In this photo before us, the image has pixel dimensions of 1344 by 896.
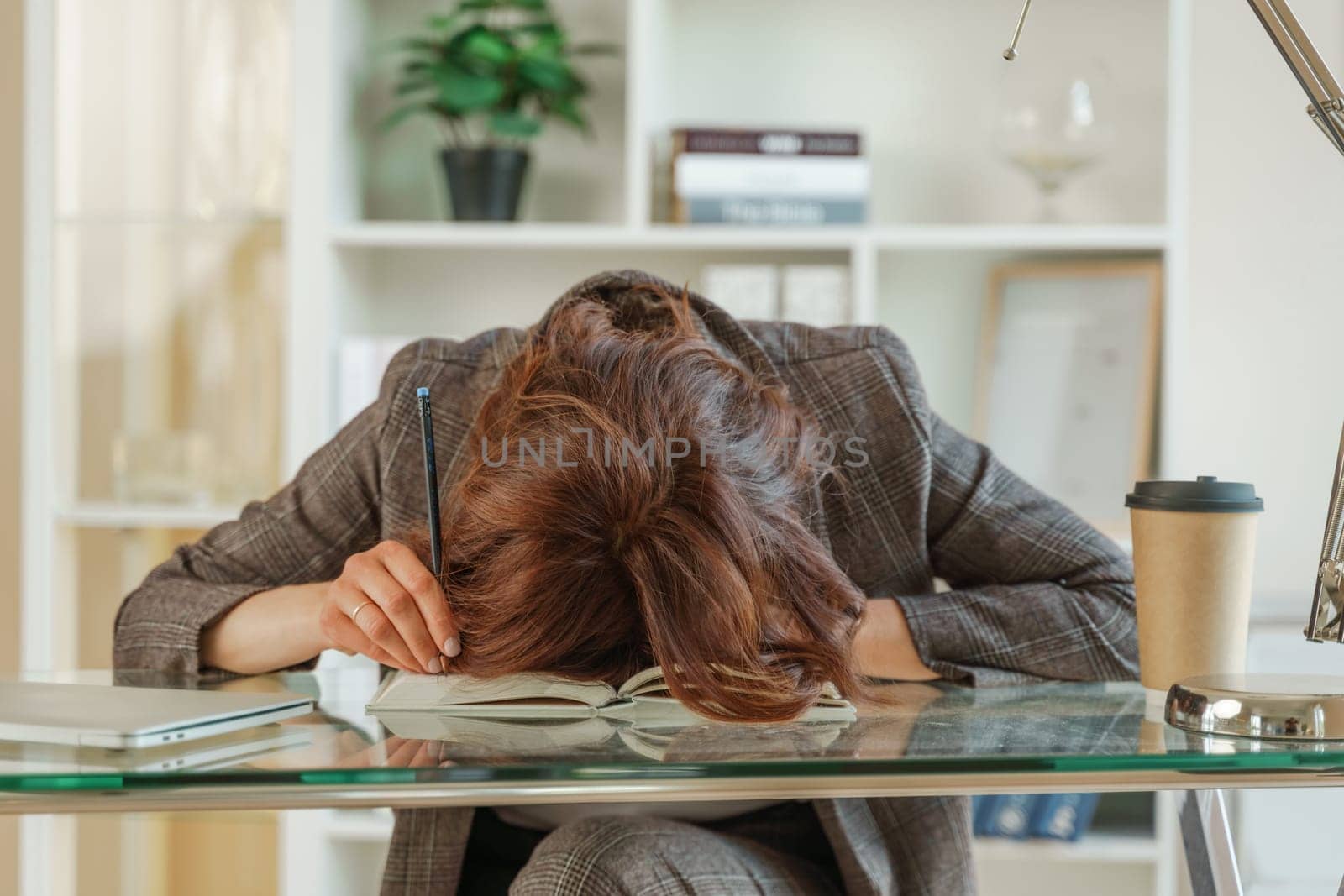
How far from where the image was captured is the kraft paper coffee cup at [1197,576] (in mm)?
789

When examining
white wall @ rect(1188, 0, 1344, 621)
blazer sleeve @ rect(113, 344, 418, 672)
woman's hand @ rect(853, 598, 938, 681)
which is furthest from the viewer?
white wall @ rect(1188, 0, 1344, 621)

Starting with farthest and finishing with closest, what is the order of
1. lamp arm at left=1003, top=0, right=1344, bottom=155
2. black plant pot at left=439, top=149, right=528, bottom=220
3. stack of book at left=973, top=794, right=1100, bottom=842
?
black plant pot at left=439, top=149, right=528, bottom=220 < stack of book at left=973, top=794, right=1100, bottom=842 < lamp arm at left=1003, top=0, right=1344, bottom=155

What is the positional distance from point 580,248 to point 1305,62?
1.61 m

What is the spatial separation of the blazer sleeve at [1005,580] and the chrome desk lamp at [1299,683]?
0.73 feet

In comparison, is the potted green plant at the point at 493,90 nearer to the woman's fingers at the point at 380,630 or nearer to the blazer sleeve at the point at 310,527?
the blazer sleeve at the point at 310,527

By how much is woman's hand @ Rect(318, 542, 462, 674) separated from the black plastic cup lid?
0.44m

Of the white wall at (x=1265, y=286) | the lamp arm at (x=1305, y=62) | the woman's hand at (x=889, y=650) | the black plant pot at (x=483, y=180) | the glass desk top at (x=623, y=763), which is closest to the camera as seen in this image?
the glass desk top at (x=623, y=763)

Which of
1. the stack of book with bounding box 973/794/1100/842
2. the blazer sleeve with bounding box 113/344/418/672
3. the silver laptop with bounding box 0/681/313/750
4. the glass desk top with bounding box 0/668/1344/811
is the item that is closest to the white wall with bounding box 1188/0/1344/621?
the stack of book with bounding box 973/794/1100/842

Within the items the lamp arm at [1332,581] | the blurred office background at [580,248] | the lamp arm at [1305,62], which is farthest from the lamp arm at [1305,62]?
the blurred office background at [580,248]

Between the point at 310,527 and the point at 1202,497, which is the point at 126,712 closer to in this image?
the point at 310,527

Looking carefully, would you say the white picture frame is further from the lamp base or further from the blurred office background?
the lamp base

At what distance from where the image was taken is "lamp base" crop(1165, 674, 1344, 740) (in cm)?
64

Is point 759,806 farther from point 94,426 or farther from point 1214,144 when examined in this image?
point 1214,144

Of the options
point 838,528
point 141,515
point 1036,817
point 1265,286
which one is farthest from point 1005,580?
point 141,515
